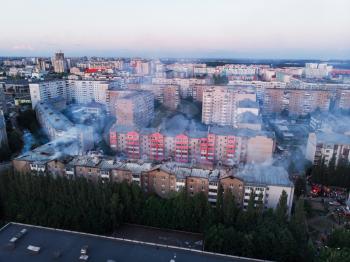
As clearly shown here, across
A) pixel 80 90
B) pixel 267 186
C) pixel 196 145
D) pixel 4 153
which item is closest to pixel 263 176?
pixel 267 186

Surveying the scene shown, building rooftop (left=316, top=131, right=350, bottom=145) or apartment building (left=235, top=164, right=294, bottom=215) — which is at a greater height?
building rooftop (left=316, top=131, right=350, bottom=145)

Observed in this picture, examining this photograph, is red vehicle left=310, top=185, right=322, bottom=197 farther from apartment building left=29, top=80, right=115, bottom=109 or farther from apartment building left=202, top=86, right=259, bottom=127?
apartment building left=29, top=80, right=115, bottom=109

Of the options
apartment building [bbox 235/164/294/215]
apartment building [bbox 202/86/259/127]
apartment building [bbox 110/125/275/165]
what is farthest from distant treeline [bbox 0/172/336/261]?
apartment building [bbox 202/86/259/127]

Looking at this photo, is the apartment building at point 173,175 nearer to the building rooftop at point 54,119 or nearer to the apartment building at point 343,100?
the building rooftop at point 54,119

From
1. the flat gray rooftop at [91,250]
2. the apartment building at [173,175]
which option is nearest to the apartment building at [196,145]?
the apartment building at [173,175]

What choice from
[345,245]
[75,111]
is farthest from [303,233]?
[75,111]

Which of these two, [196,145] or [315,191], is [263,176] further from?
[196,145]

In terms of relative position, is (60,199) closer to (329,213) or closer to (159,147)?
(159,147)
